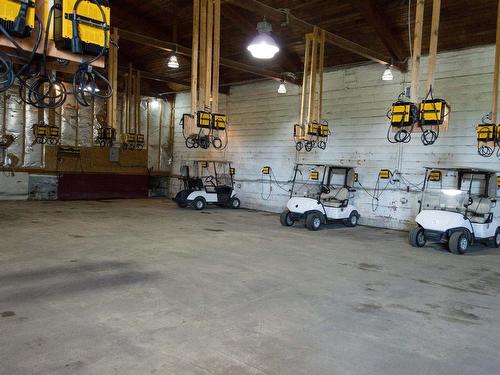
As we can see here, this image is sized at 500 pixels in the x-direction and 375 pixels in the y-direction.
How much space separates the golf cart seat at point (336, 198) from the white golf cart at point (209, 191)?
177 inches

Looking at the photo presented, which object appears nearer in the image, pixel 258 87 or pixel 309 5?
pixel 309 5

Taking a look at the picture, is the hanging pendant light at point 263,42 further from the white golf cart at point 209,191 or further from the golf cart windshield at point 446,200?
the white golf cart at point 209,191

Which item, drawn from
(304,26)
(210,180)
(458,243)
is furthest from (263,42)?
(210,180)

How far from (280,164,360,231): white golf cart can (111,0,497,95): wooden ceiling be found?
3470mm

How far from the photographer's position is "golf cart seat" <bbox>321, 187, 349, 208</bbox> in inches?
411

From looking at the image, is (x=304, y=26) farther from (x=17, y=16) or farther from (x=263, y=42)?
(x=17, y=16)

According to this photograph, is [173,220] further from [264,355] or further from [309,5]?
[264,355]

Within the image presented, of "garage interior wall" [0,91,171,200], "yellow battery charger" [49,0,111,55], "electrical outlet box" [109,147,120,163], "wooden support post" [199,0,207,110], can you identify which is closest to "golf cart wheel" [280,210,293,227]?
"wooden support post" [199,0,207,110]

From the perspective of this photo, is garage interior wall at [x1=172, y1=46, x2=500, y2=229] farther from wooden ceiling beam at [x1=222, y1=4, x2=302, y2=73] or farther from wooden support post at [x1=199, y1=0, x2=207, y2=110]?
wooden support post at [x1=199, y1=0, x2=207, y2=110]

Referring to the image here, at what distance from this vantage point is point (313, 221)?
31.8ft

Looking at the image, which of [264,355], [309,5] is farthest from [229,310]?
[309,5]

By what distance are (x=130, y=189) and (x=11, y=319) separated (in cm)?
1466

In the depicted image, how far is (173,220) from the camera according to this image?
10578mm

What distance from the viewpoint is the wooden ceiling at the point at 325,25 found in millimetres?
9031
